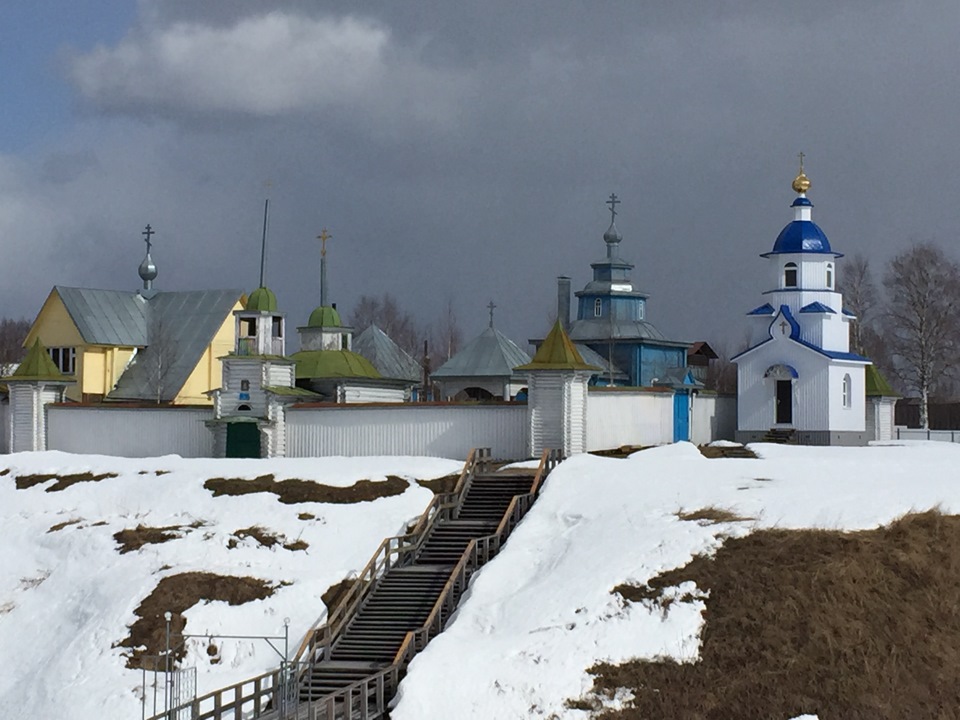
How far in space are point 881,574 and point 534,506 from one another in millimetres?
8458

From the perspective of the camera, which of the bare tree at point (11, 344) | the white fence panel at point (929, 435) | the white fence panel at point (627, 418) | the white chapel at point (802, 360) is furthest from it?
the bare tree at point (11, 344)

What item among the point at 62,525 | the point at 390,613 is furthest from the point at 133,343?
the point at 390,613

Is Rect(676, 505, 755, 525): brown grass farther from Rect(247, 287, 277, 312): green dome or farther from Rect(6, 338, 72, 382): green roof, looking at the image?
Rect(6, 338, 72, 382): green roof

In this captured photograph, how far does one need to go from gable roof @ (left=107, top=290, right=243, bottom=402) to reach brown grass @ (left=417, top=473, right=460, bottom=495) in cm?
1881

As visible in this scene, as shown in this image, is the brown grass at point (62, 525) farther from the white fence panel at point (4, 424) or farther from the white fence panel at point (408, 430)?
the white fence panel at point (4, 424)

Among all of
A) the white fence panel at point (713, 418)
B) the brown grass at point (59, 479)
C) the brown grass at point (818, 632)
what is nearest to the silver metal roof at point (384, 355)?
the white fence panel at point (713, 418)

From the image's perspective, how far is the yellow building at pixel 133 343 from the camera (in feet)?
171

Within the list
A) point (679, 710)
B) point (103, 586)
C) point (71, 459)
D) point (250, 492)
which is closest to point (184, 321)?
point (71, 459)

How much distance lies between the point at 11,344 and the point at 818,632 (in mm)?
103644

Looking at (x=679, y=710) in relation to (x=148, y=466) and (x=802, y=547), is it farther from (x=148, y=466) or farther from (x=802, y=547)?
(x=148, y=466)

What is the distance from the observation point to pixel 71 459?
40.9 metres

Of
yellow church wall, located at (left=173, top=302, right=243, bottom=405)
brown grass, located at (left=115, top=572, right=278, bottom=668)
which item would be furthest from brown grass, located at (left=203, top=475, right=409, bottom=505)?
yellow church wall, located at (left=173, top=302, right=243, bottom=405)

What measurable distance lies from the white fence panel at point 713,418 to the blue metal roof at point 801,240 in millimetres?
5069

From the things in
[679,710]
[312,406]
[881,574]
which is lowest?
[679,710]
